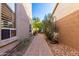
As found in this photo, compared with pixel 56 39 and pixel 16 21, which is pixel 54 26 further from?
pixel 16 21

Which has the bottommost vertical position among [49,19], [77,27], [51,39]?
[51,39]

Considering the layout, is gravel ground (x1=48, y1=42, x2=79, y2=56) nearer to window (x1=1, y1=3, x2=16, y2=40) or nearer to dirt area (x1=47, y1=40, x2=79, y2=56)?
dirt area (x1=47, y1=40, x2=79, y2=56)

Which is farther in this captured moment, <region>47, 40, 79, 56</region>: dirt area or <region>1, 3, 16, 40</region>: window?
<region>1, 3, 16, 40</region>: window

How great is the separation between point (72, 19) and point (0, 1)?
9.69ft

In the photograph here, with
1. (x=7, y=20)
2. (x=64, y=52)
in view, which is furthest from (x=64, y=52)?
(x=7, y=20)

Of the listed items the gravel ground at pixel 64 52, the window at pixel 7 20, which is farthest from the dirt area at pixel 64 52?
the window at pixel 7 20

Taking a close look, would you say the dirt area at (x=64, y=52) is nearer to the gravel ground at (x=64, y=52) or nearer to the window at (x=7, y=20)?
the gravel ground at (x=64, y=52)

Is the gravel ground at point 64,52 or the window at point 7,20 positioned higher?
the window at point 7,20

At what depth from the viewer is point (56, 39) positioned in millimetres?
8883

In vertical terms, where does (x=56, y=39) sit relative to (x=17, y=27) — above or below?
below

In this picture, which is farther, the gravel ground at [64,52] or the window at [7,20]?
the window at [7,20]

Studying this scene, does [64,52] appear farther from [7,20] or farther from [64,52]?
[7,20]

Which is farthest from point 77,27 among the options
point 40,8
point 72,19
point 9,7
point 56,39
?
point 56,39

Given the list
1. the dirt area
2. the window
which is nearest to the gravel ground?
the dirt area
